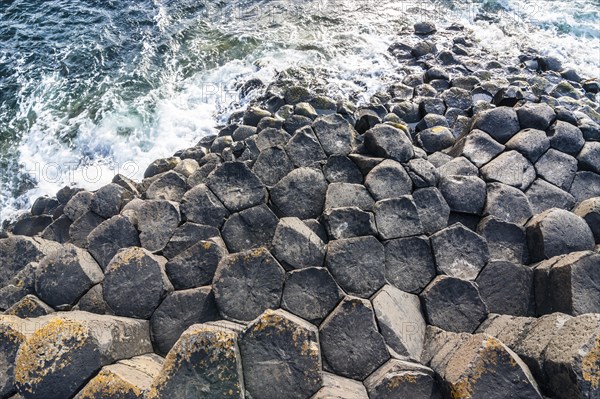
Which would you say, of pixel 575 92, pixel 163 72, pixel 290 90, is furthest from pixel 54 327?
pixel 575 92

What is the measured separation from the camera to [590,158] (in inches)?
258

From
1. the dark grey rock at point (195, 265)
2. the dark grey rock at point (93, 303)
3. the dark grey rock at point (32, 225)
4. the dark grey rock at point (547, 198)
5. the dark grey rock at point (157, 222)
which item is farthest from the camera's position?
the dark grey rock at point (32, 225)

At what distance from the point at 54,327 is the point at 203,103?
7.03 meters

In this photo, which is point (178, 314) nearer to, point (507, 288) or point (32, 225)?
point (507, 288)

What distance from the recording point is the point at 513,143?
6.53 metres

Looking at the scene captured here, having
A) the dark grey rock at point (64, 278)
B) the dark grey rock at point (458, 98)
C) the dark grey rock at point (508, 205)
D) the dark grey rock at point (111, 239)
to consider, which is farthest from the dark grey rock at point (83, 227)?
the dark grey rock at point (458, 98)

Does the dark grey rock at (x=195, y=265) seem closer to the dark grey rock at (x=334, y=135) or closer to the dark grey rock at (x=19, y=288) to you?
the dark grey rock at (x=19, y=288)

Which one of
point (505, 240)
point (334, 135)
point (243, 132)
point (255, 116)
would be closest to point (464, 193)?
point (505, 240)

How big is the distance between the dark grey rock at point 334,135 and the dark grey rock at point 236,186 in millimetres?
1233

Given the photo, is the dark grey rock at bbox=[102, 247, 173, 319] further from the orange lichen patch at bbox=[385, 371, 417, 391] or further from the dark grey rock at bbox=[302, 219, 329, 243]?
the orange lichen patch at bbox=[385, 371, 417, 391]

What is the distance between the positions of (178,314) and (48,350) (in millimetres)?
1208

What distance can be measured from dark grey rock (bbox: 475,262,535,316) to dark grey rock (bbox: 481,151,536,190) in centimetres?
153

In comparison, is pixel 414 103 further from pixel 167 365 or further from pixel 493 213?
pixel 167 365

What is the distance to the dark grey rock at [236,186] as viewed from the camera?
5.61 metres
